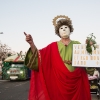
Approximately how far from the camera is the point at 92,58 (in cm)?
426

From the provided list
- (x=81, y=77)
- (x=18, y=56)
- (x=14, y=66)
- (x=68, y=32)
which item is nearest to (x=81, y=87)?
(x=81, y=77)

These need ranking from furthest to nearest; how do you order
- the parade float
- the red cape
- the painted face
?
the parade float, the painted face, the red cape

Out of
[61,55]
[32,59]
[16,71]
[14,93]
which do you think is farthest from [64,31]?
[16,71]

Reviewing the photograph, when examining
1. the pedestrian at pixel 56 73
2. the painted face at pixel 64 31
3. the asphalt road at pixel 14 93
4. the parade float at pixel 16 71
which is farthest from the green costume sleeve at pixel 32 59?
the parade float at pixel 16 71

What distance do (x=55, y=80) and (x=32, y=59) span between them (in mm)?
528

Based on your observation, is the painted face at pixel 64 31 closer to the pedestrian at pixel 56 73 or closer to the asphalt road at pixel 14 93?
the pedestrian at pixel 56 73

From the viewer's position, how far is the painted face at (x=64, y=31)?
4.55 meters

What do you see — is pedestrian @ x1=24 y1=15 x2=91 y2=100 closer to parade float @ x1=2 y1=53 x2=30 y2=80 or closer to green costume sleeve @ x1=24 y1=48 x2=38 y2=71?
green costume sleeve @ x1=24 y1=48 x2=38 y2=71

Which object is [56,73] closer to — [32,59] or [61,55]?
[61,55]

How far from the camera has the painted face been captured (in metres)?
4.55

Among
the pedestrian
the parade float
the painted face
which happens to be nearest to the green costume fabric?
the pedestrian

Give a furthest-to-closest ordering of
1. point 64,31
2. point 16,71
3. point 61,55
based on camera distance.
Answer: point 16,71 < point 64,31 < point 61,55

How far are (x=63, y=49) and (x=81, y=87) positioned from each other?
721 millimetres

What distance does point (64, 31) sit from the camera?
15.0ft
